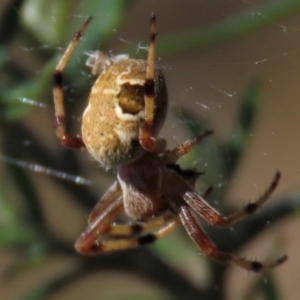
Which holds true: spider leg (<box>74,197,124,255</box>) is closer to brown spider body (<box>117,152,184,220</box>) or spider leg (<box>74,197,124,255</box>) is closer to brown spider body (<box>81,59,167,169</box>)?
brown spider body (<box>117,152,184,220</box>)

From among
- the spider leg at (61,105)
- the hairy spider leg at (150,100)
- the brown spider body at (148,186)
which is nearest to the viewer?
the hairy spider leg at (150,100)

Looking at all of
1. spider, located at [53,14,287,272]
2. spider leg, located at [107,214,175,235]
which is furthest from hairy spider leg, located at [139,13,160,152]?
spider leg, located at [107,214,175,235]

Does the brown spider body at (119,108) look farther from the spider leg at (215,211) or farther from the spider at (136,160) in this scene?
the spider leg at (215,211)

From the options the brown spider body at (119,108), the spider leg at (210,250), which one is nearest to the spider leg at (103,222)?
the spider leg at (210,250)

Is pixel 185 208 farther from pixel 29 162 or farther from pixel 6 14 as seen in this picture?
pixel 6 14

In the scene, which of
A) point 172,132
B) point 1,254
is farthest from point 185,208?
point 1,254

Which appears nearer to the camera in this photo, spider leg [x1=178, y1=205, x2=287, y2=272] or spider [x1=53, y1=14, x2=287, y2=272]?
spider [x1=53, y1=14, x2=287, y2=272]
